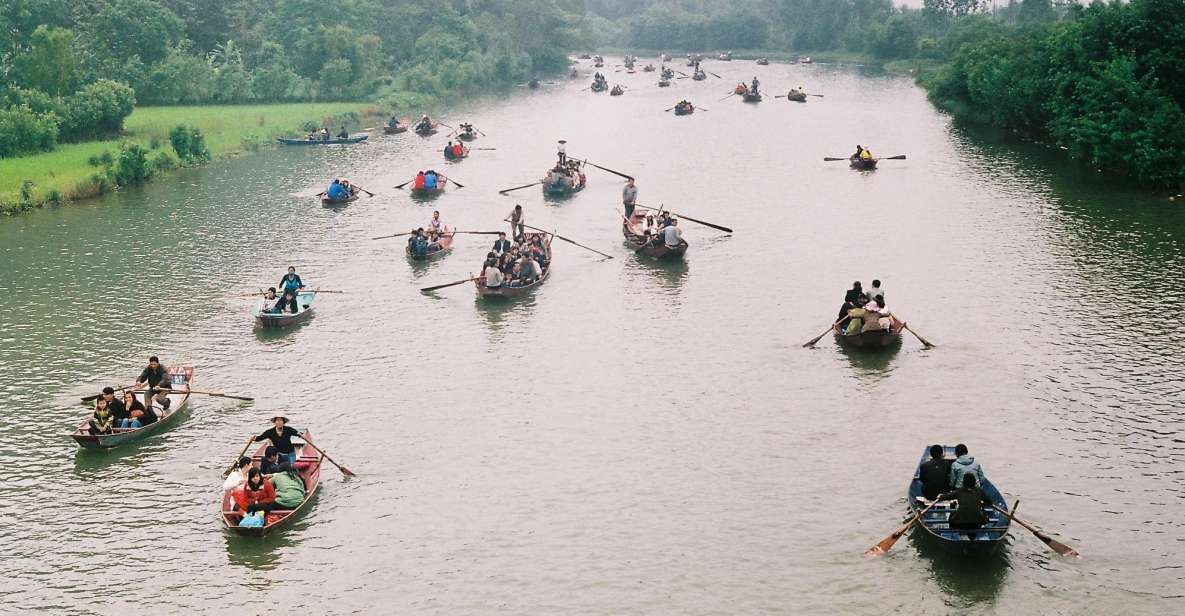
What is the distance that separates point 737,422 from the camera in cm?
2598

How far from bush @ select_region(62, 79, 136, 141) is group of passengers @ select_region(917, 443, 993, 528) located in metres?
53.8

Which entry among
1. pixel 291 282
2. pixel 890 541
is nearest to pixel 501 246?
pixel 291 282

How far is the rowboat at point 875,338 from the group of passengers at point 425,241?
16202mm

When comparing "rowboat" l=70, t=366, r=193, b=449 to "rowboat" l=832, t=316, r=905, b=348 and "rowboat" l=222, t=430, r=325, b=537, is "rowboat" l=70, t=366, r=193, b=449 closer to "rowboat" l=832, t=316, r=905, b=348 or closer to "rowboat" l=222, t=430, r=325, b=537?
"rowboat" l=222, t=430, r=325, b=537

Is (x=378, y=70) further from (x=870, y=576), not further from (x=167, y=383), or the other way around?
(x=870, y=576)

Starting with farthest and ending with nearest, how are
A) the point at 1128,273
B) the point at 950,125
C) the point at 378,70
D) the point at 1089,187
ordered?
the point at 378,70 < the point at 950,125 < the point at 1089,187 < the point at 1128,273

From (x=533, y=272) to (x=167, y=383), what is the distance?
42.9ft

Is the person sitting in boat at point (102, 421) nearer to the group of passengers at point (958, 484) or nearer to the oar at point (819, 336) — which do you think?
the group of passengers at point (958, 484)

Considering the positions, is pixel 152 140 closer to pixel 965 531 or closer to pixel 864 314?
pixel 864 314

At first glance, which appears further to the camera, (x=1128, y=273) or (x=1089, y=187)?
(x=1089, y=187)

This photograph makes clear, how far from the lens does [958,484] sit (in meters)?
20.6

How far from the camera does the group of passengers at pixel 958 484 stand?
63.5ft

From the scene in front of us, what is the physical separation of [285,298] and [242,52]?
66384mm

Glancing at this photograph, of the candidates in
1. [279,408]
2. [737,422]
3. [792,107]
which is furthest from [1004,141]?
[279,408]
